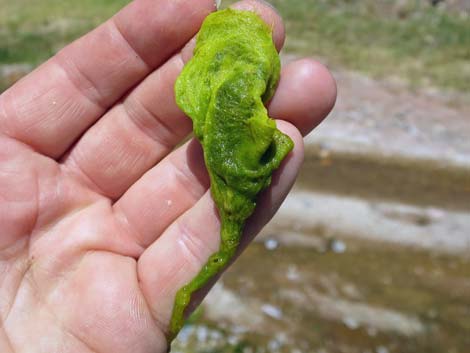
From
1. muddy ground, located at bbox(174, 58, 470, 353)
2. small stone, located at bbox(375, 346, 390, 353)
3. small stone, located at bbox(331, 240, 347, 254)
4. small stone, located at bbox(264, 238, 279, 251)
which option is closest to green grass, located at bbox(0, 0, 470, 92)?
muddy ground, located at bbox(174, 58, 470, 353)

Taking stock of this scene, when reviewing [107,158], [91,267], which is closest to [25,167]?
[107,158]

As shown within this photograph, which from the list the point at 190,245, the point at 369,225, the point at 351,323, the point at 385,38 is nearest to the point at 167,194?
the point at 190,245

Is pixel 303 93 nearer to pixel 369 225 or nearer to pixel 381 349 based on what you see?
pixel 381 349

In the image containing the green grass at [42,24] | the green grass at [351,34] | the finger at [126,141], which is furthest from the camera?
the green grass at [42,24]

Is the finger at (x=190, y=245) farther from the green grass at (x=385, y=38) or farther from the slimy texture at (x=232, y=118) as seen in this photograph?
the green grass at (x=385, y=38)

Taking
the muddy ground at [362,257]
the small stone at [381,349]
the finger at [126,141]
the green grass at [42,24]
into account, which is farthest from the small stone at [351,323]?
the green grass at [42,24]

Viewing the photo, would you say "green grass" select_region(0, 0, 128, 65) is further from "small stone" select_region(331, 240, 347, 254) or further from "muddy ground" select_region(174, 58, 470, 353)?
"small stone" select_region(331, 240, 347, 254)

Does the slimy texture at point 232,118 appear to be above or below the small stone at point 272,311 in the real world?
above
